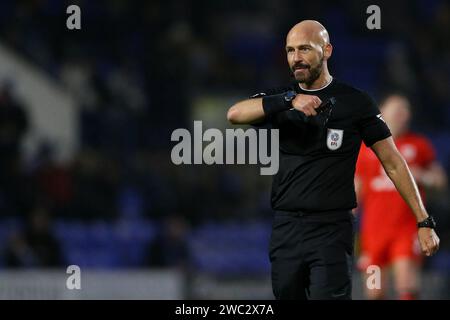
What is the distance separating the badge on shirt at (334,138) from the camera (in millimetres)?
4969

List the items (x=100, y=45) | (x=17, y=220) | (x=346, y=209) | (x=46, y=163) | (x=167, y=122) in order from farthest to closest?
(x=100, y=45) → (x=167, y=122) → (x=46, y=163) → (x=17, y=220) → (x=346, y=209)

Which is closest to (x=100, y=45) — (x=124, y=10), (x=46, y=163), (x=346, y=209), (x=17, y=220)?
(x=124, y=10)

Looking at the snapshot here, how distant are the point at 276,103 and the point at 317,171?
410 millimetres

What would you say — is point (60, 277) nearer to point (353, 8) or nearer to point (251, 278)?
point (251, 278)

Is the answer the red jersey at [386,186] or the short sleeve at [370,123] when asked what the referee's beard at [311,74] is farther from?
the red jersey at [386,186]

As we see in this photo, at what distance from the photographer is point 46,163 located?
38.6 feet

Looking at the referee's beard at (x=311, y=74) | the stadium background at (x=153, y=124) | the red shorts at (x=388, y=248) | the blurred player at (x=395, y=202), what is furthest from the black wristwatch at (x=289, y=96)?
the stadium background at (x=153, y=124)

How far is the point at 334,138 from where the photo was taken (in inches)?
196

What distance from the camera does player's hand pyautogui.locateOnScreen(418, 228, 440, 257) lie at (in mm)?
4922

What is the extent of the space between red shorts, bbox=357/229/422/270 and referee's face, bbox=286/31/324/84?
3390 millimetres

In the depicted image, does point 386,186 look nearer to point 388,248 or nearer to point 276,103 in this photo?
point 388,248

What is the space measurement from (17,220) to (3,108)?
174 cm

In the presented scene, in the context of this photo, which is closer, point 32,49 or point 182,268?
point 182,268

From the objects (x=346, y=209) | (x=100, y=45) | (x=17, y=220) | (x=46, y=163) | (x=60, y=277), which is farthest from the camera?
(x=100, y=45)
